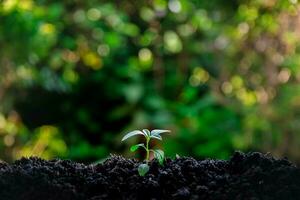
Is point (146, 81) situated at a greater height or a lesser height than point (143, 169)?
greater

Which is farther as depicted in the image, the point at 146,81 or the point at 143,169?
the point at 146,81

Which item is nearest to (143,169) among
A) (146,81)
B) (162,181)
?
(162,181)

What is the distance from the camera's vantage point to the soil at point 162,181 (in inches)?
64.0

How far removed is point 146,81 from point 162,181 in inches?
197

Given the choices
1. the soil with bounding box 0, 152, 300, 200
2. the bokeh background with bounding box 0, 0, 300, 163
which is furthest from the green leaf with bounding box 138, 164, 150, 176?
the bokeh background with bounding box 0, 0, 300, 163

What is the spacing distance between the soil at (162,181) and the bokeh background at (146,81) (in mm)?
3506

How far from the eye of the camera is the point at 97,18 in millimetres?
6258

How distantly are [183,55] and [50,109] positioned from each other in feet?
4.67

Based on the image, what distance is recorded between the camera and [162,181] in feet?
5.64

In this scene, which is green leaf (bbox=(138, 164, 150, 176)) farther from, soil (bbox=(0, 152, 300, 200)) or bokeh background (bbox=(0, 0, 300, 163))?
bokeh background (bbox=(0, 0, 300, 163))

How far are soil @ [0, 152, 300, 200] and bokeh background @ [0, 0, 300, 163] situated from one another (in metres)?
3.51

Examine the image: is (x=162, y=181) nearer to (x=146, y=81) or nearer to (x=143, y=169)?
(x=143, y=169)

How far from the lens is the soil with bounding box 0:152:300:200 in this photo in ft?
5.33

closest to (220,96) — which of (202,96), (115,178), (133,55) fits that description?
(202,96)
